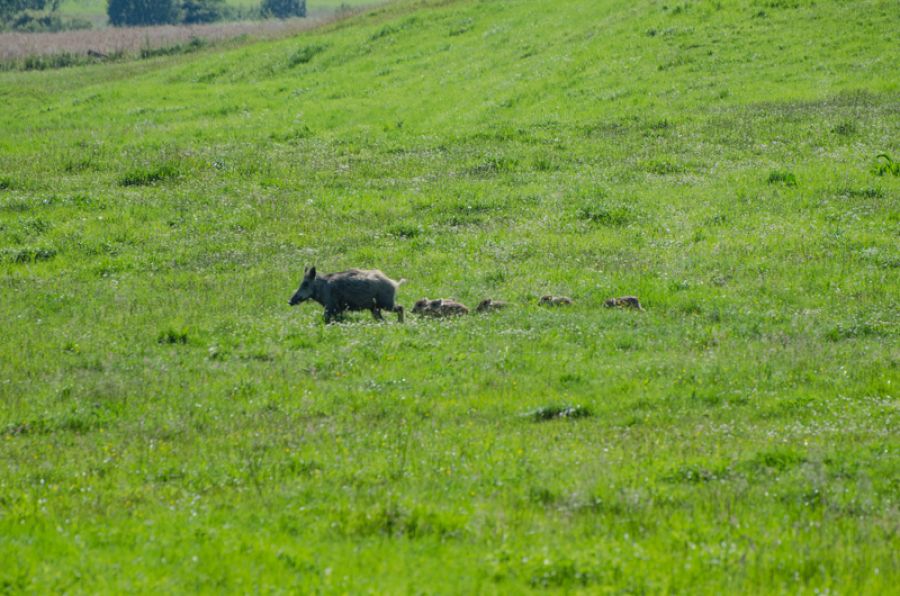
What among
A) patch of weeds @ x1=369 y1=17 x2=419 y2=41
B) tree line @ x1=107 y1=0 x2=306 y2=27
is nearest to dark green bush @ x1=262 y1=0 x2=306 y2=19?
tree line @ x1=107 y1=0 x2=306 y2=27

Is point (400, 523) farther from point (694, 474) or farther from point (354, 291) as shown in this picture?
point (354, 291)

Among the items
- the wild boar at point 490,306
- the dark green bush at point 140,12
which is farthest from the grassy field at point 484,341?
the dark green bush at point 140,12

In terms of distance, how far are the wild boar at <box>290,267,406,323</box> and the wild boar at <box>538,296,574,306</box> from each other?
2703mm

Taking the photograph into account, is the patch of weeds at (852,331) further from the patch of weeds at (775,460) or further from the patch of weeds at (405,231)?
the patch of weeds at (405,231)

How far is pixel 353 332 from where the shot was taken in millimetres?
19016

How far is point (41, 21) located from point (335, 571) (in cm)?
13404

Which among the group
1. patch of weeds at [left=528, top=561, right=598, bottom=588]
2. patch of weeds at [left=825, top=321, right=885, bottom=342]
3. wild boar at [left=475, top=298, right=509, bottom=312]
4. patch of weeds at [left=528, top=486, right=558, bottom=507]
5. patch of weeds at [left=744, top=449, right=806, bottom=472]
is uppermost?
patch of weeds at [left=528, top=561, right=598, bottom=588]

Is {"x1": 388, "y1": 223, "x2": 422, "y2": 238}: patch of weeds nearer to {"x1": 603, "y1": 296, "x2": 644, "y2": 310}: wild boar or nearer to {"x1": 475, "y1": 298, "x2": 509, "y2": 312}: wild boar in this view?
{"x1": 475, "y1": 298, "x2": 509, "y2": 312}: wild boar

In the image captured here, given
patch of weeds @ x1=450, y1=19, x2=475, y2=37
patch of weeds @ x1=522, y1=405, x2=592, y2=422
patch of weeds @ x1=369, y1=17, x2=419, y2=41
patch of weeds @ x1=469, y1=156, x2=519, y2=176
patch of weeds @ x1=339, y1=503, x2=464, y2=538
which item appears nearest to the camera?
patch of weeds @ x1=339, y1=503, x2=464, y2=538

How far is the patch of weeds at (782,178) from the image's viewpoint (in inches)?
1156

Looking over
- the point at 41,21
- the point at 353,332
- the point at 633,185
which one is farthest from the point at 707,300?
the point at 41,21

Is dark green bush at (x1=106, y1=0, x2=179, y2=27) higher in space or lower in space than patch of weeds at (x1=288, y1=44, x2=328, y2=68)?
higher

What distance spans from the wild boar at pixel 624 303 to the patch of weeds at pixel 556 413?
5664 millimetres

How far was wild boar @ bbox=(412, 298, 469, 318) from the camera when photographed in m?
20.0
